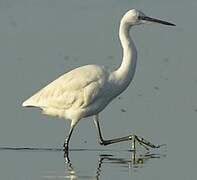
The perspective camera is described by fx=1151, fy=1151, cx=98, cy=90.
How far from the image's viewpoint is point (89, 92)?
46.2 feet

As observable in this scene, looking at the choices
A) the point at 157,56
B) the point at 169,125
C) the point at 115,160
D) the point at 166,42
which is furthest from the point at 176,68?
the point at 115,160

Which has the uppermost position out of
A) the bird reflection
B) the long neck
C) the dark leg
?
the long neck

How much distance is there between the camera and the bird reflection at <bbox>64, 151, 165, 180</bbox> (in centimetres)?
1259

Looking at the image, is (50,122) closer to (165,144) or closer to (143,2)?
(165,144)

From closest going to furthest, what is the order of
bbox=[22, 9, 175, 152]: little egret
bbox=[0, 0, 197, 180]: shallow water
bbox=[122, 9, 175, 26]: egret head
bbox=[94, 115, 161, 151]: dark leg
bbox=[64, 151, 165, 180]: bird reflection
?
bbox=[64, 151, 165, 180]: bird reflection → bbox=[0, 0, 197, 180]: shallow water → bbox=[94, 115, 161, 151]: dark leg → bbox=[22, 9, 175, 152]: little egret → bbox=[122, 9, 175, 26]: egret head

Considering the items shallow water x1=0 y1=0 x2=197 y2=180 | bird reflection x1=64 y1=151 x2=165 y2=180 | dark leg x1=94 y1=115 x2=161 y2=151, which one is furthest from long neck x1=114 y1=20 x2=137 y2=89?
bird reflection x1=64 y1=151 x2=165 y2=180

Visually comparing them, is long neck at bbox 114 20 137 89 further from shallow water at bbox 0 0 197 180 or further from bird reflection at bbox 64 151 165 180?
bird reflection at bbox 64 151 165 180

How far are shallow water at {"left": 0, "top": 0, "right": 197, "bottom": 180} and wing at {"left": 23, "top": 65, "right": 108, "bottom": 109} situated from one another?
42cm

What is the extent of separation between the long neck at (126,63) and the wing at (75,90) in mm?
185

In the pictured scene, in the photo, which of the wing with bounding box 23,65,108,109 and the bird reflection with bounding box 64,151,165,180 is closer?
the bird reflection with bounding box 64,151,165,180

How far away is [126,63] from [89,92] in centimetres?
62

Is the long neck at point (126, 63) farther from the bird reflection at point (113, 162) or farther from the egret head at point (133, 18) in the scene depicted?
the bird reflection at point (113, 162)

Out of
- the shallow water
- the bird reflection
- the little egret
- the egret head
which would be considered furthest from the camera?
the egret head

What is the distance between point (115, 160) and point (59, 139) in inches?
49.4
